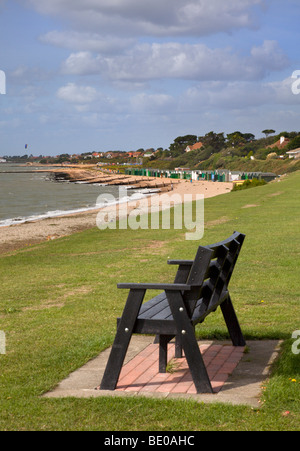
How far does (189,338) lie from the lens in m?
4.34

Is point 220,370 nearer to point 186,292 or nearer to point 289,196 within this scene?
point 186,292

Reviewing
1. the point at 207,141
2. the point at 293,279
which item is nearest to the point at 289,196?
the point at 293,279

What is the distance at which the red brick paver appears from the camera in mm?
4492

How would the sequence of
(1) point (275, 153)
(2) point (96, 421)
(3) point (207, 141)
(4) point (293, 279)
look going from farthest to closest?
(3) point (207, 141) < (1) point (275, 153) < (4) point (293, 279) < (2) point (96, 421)

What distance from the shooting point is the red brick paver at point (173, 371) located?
14.7 feet

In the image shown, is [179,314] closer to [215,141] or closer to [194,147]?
[215,141]

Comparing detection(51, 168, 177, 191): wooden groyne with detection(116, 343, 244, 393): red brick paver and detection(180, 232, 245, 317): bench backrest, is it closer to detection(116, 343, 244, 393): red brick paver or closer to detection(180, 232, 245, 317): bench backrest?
detection(116, 343, 244, 393): red brick paver

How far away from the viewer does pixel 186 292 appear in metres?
4.39

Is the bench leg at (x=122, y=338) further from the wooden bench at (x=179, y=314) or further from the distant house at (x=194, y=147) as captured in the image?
the distant house at (x=194, y=147)

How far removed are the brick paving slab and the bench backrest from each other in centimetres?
56

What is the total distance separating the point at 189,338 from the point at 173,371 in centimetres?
69

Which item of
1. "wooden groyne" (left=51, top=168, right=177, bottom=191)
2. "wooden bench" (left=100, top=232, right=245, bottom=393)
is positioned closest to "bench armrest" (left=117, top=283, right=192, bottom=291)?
"wooden bench" (left=100, top=232, right=245, bottom=393)

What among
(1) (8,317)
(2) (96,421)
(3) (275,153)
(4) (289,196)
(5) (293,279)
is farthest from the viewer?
(3) (275,153)

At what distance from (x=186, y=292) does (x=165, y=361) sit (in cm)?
82
